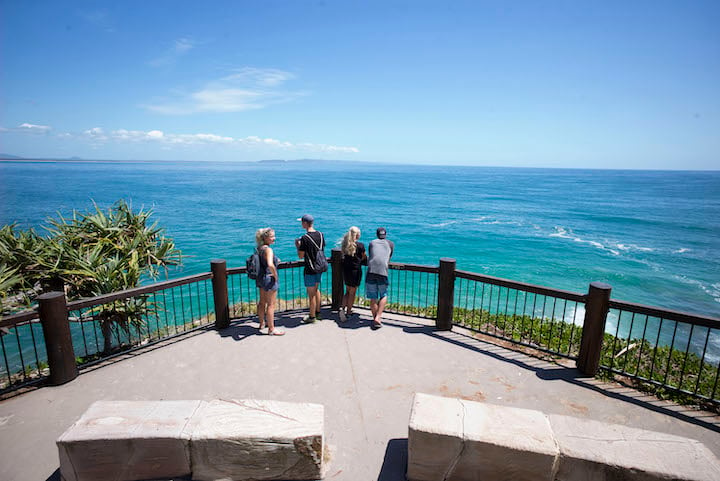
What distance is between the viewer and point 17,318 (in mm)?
5094

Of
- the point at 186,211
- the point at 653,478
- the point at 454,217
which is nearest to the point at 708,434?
the point at 653,478

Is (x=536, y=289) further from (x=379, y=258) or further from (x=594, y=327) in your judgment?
(x=379, y=258)

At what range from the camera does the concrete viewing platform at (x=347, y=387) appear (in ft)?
14.1

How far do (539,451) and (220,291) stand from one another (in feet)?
18.7

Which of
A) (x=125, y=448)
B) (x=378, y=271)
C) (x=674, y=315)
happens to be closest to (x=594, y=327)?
(x=674, y=315)

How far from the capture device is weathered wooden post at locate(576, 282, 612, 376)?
18.0 feet

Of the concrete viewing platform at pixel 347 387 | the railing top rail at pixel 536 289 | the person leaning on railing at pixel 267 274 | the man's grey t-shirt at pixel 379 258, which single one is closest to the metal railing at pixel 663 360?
the concrete viewing platform at pixel 347 387

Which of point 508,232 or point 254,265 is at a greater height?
point 254,265

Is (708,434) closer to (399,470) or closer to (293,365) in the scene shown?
(399,470)

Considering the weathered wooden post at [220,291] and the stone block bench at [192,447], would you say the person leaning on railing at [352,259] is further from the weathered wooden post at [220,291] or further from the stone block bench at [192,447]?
the stone block bench at [192,447]

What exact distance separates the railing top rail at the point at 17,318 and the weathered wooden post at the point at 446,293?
631cm

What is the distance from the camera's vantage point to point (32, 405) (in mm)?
4953

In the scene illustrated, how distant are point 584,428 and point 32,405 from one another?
6657 millimetres

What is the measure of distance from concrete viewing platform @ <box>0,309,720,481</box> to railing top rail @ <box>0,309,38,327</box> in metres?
1.02
